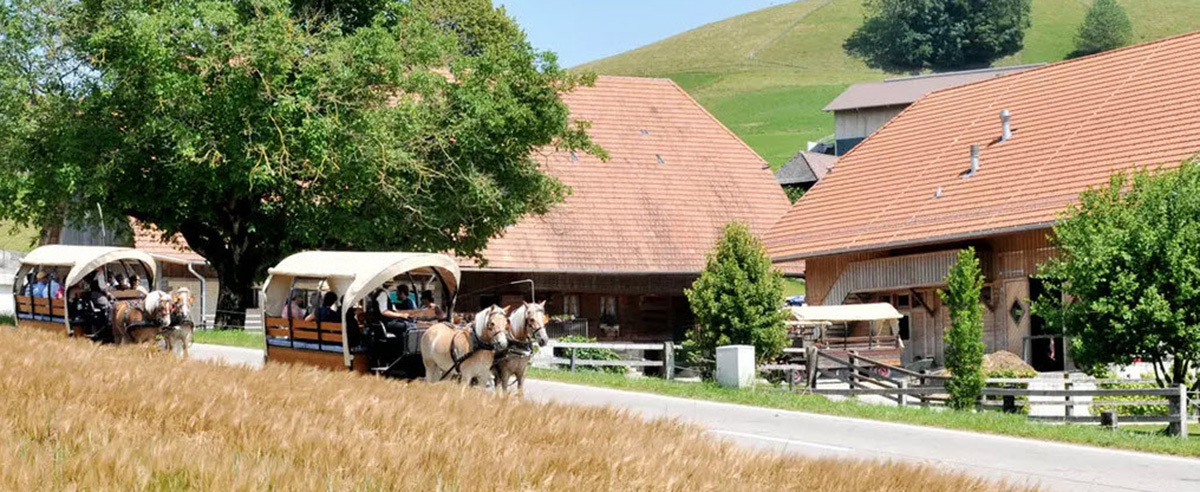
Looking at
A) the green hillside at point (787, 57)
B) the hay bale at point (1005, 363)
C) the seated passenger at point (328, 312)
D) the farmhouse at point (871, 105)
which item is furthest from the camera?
the green hillside at point (787, 57)

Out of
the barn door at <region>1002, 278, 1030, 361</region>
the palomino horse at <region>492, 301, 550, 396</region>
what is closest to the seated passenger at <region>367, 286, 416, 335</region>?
the palomino horse at <region>492, 301, 550, 396</region>

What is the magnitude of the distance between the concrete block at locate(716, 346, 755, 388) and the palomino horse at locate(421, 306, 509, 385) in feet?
32.4

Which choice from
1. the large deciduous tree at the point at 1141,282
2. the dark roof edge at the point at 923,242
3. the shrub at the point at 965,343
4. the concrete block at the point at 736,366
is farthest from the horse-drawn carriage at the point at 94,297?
the dark roof edge at the point at 923,242

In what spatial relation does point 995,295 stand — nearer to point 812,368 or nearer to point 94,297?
point 812,368

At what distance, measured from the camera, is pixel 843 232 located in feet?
152

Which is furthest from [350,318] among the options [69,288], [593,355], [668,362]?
[593,355]

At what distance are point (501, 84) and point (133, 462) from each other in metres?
32.4

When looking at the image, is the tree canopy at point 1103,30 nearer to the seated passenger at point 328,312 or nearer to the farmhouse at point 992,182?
the farmhouse at point 992,182

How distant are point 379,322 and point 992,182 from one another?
24.6m

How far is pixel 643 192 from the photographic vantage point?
2165 inches

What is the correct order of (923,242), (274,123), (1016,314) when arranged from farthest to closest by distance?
(923,242) < (1016,314) < (274,123)

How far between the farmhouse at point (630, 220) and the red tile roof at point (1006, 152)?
4.58 m

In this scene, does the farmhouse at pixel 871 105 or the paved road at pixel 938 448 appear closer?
the paved road at pixel 938 448

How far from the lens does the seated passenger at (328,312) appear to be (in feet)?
75.8
